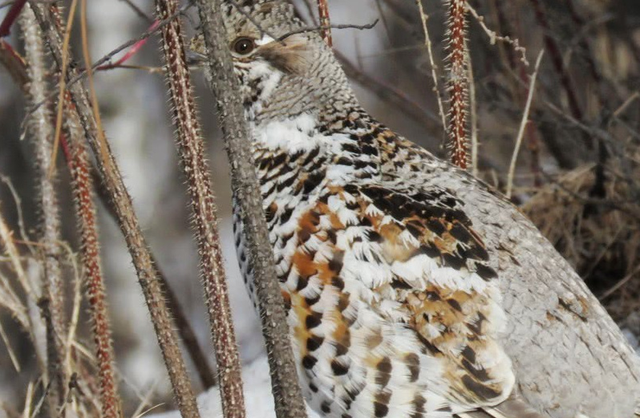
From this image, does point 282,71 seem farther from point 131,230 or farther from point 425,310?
point 425,310

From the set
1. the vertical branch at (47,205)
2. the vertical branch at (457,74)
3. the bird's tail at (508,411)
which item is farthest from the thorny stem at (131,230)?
the vertical branch at (457,74)

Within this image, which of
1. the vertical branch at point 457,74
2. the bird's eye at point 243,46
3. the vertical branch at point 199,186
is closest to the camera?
the vertical branch at point 199,186

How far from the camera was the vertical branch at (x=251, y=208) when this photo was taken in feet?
8.43

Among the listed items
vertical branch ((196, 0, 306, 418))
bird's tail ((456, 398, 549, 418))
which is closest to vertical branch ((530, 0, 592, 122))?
bird's tail ((456, 398, 549, 418))

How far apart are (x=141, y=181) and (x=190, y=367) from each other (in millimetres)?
1846

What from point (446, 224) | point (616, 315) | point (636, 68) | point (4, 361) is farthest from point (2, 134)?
point (446, 224)

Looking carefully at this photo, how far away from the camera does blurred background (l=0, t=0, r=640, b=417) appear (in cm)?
508

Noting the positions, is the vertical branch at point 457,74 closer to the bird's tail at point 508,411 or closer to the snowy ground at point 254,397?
the bird's tail at point 508,411

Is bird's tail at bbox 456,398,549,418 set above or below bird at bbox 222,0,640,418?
below

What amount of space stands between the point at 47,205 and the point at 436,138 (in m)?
2.69

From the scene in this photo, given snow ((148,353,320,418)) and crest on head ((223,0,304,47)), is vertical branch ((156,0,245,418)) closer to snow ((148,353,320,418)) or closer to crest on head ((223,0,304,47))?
crest on head ((223,0,304,47))

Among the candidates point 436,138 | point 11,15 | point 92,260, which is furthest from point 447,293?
Answer: point 436,138

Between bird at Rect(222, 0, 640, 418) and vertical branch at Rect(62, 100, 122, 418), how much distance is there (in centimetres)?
63

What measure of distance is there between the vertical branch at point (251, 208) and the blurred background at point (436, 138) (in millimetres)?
545
